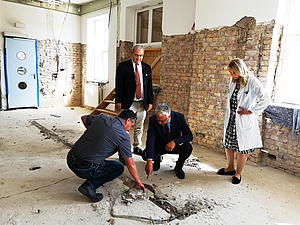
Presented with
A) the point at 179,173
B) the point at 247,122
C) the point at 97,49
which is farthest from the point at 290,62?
the point at 97,49

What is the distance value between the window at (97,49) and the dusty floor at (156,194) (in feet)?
15.1

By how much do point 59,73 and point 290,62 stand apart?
23.8ft

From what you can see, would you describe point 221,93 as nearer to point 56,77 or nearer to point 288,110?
point 288,110

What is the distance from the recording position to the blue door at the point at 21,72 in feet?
23.5

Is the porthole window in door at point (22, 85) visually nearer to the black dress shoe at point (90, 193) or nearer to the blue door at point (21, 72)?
the blue door at point (21, 72)

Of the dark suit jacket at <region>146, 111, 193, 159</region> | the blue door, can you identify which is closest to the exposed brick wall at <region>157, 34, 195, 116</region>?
the dark suit jacket at <region>146, 111, 193, 159</region>

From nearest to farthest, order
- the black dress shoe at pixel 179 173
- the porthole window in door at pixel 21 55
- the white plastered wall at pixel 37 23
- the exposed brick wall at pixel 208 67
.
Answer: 1. the black dress shoe at pixel 179 173
2. the exposed brick wall at pixel 208 67
3. the white plastered wall at pixel 37 23
4. the porthole window in door at pixel 21 55

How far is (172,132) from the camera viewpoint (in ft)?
10.1

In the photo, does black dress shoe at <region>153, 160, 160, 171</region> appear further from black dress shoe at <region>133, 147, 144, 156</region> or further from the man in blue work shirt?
the man in blue work shirt

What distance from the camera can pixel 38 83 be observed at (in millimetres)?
7859

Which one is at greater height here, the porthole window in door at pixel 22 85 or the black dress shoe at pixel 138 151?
the porthole window in door at pixel 22 85

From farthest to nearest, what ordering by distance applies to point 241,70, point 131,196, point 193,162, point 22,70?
1. point 22,70
2. point 193,162
3. point 241,70
4. point 131,196

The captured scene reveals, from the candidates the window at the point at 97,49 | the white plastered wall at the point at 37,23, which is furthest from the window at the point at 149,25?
the white plastered wall at the point at 37,23

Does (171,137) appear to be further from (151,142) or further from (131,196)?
(131,196)
